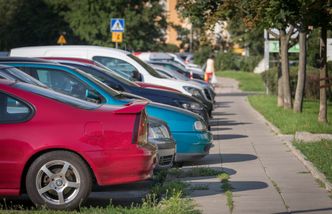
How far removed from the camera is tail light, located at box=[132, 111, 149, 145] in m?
8.51

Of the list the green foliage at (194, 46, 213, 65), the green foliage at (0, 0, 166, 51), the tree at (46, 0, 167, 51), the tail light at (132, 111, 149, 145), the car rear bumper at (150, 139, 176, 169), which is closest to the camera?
the tail light at (132, 111, 149, 145)

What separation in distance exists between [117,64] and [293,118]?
17.1ft

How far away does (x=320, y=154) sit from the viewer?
1318 cm

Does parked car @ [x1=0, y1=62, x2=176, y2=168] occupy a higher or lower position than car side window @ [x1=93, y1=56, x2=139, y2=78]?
lower

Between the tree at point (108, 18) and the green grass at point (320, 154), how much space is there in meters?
28.4

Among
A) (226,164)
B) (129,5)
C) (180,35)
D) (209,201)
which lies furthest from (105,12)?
(180,35)

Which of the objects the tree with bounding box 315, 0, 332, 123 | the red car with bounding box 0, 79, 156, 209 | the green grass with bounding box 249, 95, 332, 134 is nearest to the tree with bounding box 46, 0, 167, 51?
the green grass with bounding box 249, 95, 332, 134

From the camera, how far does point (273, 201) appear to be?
30.4ft

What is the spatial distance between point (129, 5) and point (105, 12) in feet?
6.50

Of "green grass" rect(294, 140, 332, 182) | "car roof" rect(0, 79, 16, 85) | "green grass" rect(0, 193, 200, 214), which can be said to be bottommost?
"green grass" rect(294, 140, 332, 182)

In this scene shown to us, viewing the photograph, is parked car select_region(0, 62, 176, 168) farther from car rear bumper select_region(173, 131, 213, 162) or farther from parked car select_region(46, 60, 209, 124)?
parked car select_region(46, 60, 209, 124)

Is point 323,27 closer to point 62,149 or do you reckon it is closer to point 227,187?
point 227,187

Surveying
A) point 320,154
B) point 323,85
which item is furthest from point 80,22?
point 320,154

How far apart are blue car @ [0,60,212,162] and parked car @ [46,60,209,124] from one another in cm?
148
